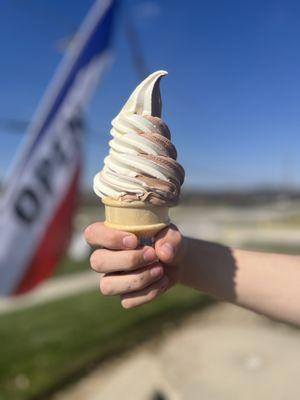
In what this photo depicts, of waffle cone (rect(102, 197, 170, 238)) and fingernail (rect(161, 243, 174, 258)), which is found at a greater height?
waffle cone (rect(102, 197, 170, 238))

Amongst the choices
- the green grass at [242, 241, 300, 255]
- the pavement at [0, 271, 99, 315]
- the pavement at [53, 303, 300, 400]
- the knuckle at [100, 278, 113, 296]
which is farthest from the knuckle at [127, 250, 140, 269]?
the green grass at [242, 241, 300, 255]

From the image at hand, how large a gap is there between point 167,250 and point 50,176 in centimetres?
434

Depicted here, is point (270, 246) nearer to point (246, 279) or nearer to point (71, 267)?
point (71, 267)

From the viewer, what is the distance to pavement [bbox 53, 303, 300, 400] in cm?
492

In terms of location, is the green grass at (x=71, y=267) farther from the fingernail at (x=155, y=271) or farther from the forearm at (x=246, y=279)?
the fingernail at (x=155, y=271)

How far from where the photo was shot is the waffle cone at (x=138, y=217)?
1453mm

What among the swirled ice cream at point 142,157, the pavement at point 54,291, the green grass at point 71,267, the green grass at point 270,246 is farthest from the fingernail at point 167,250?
the green grass at point 270,246

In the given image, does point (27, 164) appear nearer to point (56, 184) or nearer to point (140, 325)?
point (56, 184)

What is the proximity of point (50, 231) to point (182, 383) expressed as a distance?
2.07 meters

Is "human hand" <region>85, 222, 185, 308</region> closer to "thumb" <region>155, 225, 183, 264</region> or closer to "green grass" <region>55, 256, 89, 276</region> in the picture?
"thumb" <region>155, 225, 183, 264</region>

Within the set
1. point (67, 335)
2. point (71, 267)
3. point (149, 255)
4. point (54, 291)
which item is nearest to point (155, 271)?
point (149, 255)

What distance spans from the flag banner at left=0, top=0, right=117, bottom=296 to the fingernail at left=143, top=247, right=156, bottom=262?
154 inches

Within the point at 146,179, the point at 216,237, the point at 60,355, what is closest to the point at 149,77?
the point at 146,179

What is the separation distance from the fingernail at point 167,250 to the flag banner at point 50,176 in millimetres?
3926
